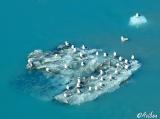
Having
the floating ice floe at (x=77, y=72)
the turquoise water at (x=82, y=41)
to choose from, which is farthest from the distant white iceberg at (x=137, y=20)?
the floating ice floe at (x=77, y=72)

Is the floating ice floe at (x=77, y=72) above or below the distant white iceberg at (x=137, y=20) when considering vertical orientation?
below

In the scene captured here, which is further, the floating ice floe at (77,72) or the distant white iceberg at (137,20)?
the distant white iceberg at (137,20)

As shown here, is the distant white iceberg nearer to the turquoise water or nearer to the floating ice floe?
the turquoise water

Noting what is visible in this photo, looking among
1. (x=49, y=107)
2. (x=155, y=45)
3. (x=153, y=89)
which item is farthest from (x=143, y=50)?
(x=49, y=107)

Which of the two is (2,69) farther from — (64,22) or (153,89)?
(153,89)

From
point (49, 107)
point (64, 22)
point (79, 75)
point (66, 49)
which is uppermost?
point (64, 22)

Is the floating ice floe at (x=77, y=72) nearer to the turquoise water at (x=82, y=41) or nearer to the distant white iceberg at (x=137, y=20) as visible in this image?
the turquoise water at (x=82, y=41)

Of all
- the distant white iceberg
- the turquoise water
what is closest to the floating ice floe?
the turquoise water
